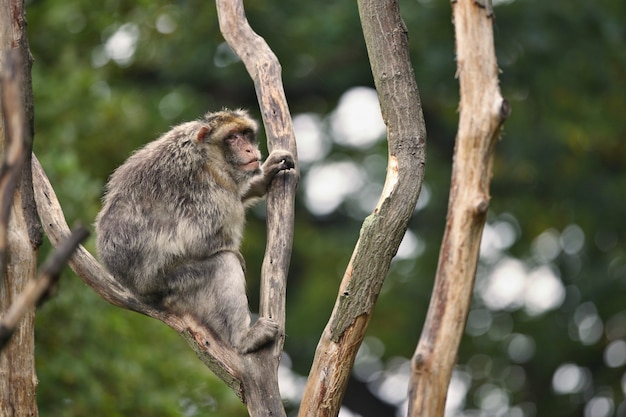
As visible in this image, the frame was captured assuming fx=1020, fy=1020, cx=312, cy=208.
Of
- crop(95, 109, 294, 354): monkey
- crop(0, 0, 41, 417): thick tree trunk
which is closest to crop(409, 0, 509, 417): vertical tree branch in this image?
crop(95, 109, 294, 354): monkey

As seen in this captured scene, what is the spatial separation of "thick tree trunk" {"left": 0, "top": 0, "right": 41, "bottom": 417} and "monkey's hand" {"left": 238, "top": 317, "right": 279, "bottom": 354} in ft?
4.01

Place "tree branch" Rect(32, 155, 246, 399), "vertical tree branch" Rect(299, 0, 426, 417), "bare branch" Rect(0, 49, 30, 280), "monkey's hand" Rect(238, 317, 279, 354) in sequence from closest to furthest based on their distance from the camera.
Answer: "bare branch" Rect(0, 49, 30, 280)
"vertical tree branch" Rect(299, 0, 426, 417)
"monkey's hand" Rect(238, 317, 279, 354)
"tree branch" Rect(32, 155, 246, 399)

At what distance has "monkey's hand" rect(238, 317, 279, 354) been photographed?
593cm

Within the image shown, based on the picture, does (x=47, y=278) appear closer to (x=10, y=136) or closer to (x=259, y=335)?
(x=10, y=136)

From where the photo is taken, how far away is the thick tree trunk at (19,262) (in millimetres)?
5672

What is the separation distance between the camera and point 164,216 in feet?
22.1

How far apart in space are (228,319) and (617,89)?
1050 centimetres

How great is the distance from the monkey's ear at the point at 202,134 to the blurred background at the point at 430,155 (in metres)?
3.72

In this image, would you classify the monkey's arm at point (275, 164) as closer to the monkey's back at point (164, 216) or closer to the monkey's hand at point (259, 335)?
the monkey's back at point (164, 216)

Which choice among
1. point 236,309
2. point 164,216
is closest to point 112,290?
point 164,216

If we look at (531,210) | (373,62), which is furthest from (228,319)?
(531,210)

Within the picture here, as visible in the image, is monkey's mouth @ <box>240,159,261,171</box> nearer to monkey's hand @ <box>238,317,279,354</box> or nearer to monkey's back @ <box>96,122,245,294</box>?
monkey's back @ <box>96,122,245,294</box>

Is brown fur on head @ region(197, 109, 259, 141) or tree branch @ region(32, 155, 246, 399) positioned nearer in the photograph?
tree branch @ region(32, 155, 246, 399)

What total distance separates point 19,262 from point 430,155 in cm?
1175
